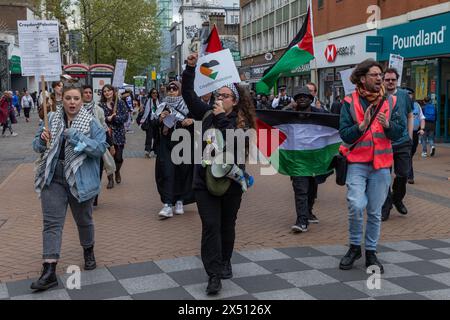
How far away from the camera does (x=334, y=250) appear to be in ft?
19.6

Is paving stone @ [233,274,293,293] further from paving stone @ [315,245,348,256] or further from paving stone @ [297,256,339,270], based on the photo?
paving stone @ [315,245,348,256]

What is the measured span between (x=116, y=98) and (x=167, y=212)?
3.13 m

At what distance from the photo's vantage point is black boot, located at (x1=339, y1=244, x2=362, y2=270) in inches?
207

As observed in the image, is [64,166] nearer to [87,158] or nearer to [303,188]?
[87,158]

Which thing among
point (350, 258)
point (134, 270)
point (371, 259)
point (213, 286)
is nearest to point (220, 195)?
point (213, 286)

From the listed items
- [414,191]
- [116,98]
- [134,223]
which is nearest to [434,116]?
[414,191]

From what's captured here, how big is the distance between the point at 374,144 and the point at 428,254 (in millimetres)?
1490

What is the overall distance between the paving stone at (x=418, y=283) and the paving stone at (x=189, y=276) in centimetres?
168

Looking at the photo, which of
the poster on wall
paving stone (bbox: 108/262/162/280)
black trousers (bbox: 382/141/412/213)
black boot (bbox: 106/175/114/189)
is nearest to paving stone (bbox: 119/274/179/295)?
paving stone (bbox: 108/262/162/280)

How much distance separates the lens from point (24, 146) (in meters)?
18.1

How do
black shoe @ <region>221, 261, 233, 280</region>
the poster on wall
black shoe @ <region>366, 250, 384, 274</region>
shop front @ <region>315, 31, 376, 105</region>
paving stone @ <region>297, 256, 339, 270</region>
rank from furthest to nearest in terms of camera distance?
shop front @ <region>315, 31, 376, 105</region>, the poster on wall, paving stone @ <region>297, 256, 339, 270</region>, black shoe @ <region>366, 250, 384, 274</region>, black shoe @ <region>221, 261, 233, 280</region>

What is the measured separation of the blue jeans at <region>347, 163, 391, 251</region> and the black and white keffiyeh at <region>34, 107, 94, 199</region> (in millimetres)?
2468

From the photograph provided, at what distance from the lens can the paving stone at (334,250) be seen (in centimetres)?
585
